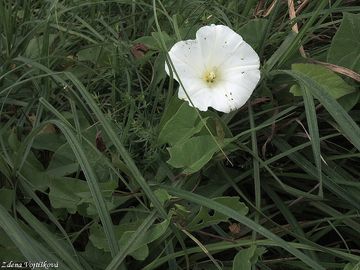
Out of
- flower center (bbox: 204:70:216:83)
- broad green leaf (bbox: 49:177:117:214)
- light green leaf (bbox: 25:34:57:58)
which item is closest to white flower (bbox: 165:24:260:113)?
flower center (bbox: 204:70:216:83)

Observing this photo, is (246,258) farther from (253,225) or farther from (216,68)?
(216,68)

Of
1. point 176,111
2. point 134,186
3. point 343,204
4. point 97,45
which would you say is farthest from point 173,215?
point 97,45

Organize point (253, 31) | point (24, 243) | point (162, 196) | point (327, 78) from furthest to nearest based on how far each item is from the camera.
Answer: point (253, 31), point (327, 78), point (162, 196), point (24, 243)

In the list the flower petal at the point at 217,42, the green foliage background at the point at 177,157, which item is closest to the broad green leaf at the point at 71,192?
the green foliage background at the point at 177,157

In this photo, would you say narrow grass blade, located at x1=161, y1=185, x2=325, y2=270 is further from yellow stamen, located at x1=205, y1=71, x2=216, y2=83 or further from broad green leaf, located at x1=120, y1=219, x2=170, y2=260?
yellow stamen, located at x1=205, y1=71, x2=216, y2=83

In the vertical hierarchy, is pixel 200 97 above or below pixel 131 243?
above

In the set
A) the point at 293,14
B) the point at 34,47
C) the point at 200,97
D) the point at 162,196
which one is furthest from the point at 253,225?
the point at 34,47
